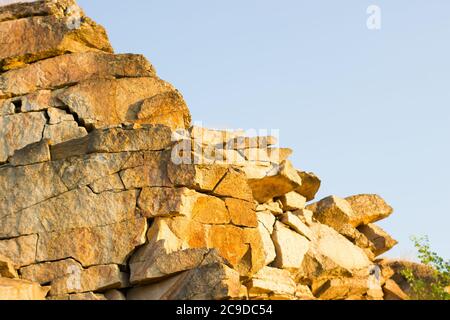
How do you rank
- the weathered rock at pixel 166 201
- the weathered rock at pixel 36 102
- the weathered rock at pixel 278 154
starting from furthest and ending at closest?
the weathered rock at pixel 278 154
the weathered rock at pixel 36 102
the weathered rock at pixel 166 201

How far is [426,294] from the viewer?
30766 mm

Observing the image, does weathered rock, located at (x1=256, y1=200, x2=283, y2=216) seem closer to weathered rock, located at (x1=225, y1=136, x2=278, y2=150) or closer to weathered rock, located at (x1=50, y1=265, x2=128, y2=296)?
weathered rock, located at (x1=225, y1=136, x2=278, y2=150)

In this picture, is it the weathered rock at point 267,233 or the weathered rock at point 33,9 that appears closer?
the weathered rock at point 267,233

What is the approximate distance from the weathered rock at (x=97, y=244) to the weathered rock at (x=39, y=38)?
681 centimetres

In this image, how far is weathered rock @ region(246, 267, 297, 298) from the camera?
88.8ft

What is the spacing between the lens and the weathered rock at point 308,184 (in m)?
32.7

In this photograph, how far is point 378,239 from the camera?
34.7 m

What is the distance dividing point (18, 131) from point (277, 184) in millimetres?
8432

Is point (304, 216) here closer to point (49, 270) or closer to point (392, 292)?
point (392, 292)

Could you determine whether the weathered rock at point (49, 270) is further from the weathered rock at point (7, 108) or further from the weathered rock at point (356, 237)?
the weathered rock at point (356, 237)

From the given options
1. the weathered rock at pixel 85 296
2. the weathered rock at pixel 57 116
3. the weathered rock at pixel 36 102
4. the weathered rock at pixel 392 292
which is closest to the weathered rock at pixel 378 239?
the weathered rock at pixel 392 292

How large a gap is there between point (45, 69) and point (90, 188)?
5188 millimetres
